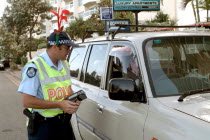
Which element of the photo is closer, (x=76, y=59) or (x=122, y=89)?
(x=122, y=89)

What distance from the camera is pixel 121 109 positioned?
2.81 m

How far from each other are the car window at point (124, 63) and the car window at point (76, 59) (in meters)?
1.05

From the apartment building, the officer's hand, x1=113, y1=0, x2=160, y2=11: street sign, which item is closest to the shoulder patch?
the officer's hand

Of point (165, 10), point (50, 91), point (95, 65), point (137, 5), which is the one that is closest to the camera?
point (50, 91)

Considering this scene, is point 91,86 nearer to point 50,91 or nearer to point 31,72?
point 50,91

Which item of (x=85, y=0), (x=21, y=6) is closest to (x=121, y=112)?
(x=21, y=6)

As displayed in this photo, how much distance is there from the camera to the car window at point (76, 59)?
4.37 m

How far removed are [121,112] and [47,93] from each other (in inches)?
27.3

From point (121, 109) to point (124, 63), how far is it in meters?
0.49

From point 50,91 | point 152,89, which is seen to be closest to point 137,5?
point 50,91

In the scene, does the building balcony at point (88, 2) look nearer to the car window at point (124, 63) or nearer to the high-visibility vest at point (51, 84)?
the car window at point (124, 63)

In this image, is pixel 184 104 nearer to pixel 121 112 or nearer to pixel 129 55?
pixel 121 112

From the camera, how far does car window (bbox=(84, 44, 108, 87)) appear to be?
3.57 metres

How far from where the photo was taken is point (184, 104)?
89.1 inches
